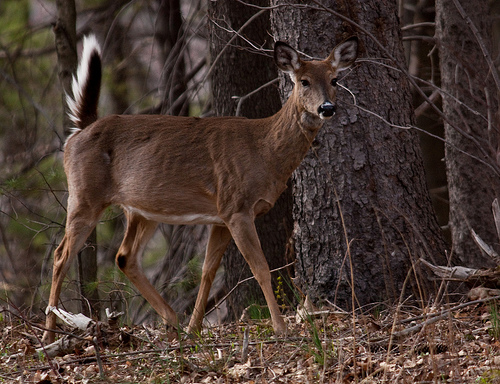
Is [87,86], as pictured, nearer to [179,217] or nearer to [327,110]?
[179,217]

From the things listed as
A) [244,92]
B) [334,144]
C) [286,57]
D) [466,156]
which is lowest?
[466,156]

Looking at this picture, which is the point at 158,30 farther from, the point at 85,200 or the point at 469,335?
the point at 469,335

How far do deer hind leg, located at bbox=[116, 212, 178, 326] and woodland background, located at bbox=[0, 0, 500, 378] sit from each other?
31 centimetres

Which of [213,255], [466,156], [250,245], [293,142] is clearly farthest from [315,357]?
[466,156]

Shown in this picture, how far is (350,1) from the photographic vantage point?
5.58m

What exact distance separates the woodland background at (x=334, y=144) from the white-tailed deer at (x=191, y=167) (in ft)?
1.04

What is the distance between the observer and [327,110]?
193 inches

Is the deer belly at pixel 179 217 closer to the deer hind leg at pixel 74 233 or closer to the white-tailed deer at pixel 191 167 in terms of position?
the white-tailed deer at pixel 191 167

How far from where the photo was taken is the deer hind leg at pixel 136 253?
19.9 ft

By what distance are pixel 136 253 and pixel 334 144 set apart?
1960 millimetres

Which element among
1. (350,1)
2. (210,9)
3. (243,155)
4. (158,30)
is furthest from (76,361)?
(158,30)

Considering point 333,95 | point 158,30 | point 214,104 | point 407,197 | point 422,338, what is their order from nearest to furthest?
point 422,338
point 333,95
point 407,197
point 214,104
point 158,30

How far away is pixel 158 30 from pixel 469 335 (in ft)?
24.9

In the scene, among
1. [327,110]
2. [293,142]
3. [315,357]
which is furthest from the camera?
[293,142]
